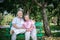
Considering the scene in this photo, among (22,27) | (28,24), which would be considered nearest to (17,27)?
(22,27)

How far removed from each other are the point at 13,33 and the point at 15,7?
345 inches

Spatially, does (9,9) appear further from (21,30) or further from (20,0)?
(21,30)

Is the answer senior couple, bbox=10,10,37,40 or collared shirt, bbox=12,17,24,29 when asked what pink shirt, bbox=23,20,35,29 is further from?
collared shirt, bbox=12,17,24,29

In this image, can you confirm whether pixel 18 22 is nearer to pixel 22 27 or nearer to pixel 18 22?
pixel 18 22

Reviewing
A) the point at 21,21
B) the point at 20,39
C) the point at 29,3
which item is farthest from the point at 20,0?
the point at 21,21

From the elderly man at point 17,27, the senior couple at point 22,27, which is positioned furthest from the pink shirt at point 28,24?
the elderly man at point 17,27

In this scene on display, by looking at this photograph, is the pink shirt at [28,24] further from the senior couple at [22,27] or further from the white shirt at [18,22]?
the white shirt at [18,22]

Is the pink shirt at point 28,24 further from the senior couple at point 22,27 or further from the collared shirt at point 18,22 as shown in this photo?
the collared shirt at point 18,22

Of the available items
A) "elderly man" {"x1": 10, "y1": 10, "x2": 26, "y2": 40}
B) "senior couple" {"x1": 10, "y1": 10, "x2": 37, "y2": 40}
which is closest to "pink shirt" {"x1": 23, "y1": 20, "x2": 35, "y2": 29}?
"senior couple" {"x1": 10, "y1": 10, "x2": 37, "y2": 40}

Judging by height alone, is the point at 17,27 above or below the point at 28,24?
below

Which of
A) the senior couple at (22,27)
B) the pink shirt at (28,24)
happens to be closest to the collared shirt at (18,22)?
the senior couple at (22,27)

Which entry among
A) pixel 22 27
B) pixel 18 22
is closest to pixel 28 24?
pixel 22 27

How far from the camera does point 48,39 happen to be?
11016 millimetres

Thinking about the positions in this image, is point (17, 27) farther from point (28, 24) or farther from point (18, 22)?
point (28, 24)
